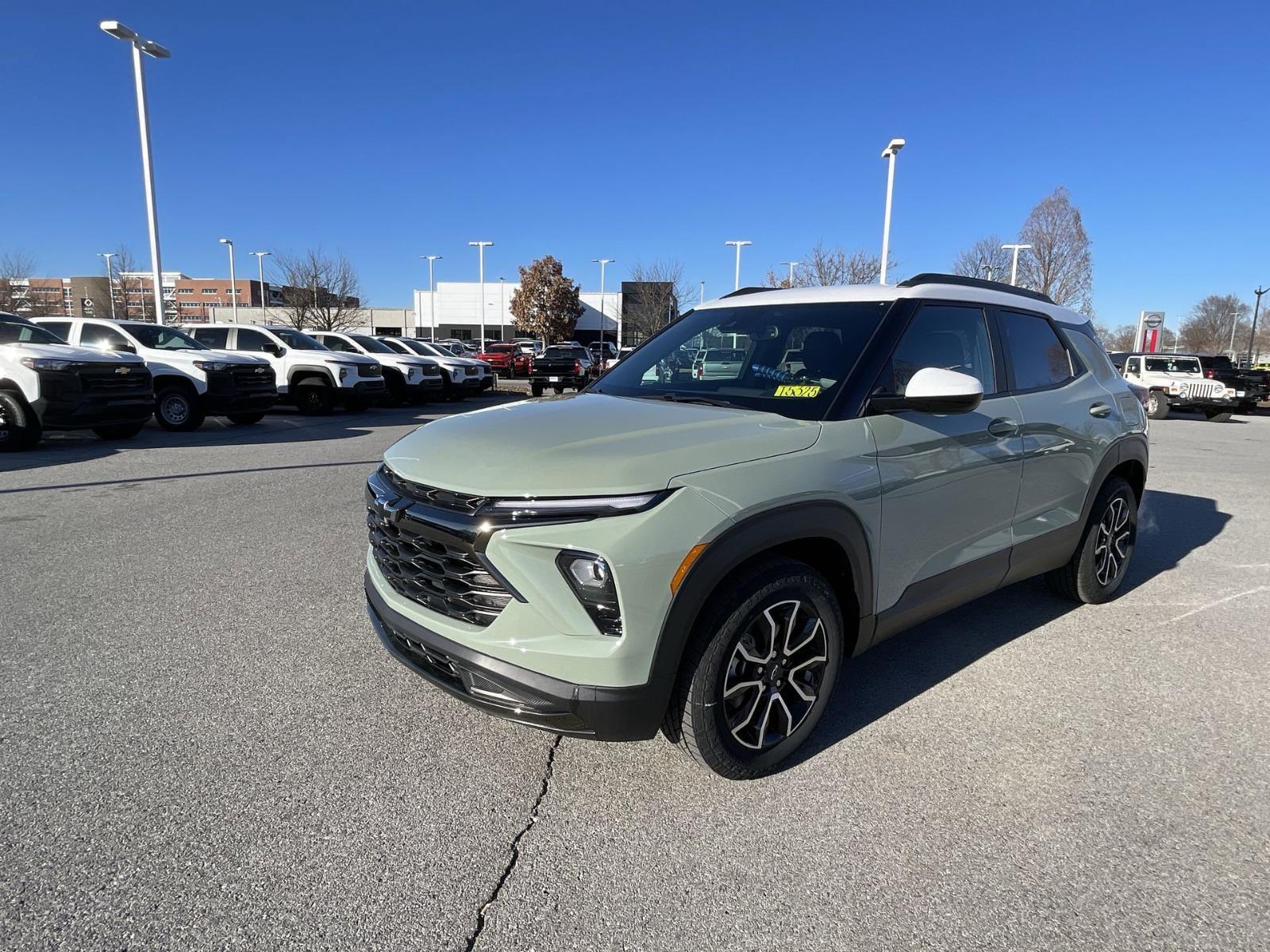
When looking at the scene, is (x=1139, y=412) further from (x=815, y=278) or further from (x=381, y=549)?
(x=815, y=278)

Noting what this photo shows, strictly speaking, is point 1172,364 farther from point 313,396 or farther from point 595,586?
point 595,586

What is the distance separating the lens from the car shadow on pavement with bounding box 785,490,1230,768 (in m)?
3.20

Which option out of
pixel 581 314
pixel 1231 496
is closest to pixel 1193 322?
pixel 581 314

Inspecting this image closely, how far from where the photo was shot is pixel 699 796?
2.61m

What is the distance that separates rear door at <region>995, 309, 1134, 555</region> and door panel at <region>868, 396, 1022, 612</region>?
0.49 feet

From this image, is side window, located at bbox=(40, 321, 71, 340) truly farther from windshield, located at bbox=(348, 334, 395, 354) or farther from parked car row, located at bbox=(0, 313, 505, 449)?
windshield, located at bbox=(348, 334, 395, 354)

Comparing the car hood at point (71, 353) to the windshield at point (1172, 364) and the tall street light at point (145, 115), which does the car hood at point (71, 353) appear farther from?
the windshield at point (1172, 364)

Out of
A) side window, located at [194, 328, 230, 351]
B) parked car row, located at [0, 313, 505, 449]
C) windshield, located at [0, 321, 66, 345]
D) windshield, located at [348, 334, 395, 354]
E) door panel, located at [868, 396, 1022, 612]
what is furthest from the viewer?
windshield, located at [348, 334, 395, 354]

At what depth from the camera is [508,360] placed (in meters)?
35.6

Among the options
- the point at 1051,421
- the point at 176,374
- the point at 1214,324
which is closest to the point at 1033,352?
the point at 1051,421

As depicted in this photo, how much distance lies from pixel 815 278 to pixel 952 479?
1288 inches

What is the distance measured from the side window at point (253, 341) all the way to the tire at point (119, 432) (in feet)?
15.7

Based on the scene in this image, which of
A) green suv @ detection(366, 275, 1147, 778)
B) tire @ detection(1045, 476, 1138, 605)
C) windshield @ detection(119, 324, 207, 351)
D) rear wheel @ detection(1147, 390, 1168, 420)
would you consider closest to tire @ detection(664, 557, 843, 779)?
green suv @ detection(366, 275, 1147, 778)

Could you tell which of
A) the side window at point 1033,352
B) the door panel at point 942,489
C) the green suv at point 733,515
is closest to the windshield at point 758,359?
the green suv at point 733,515
